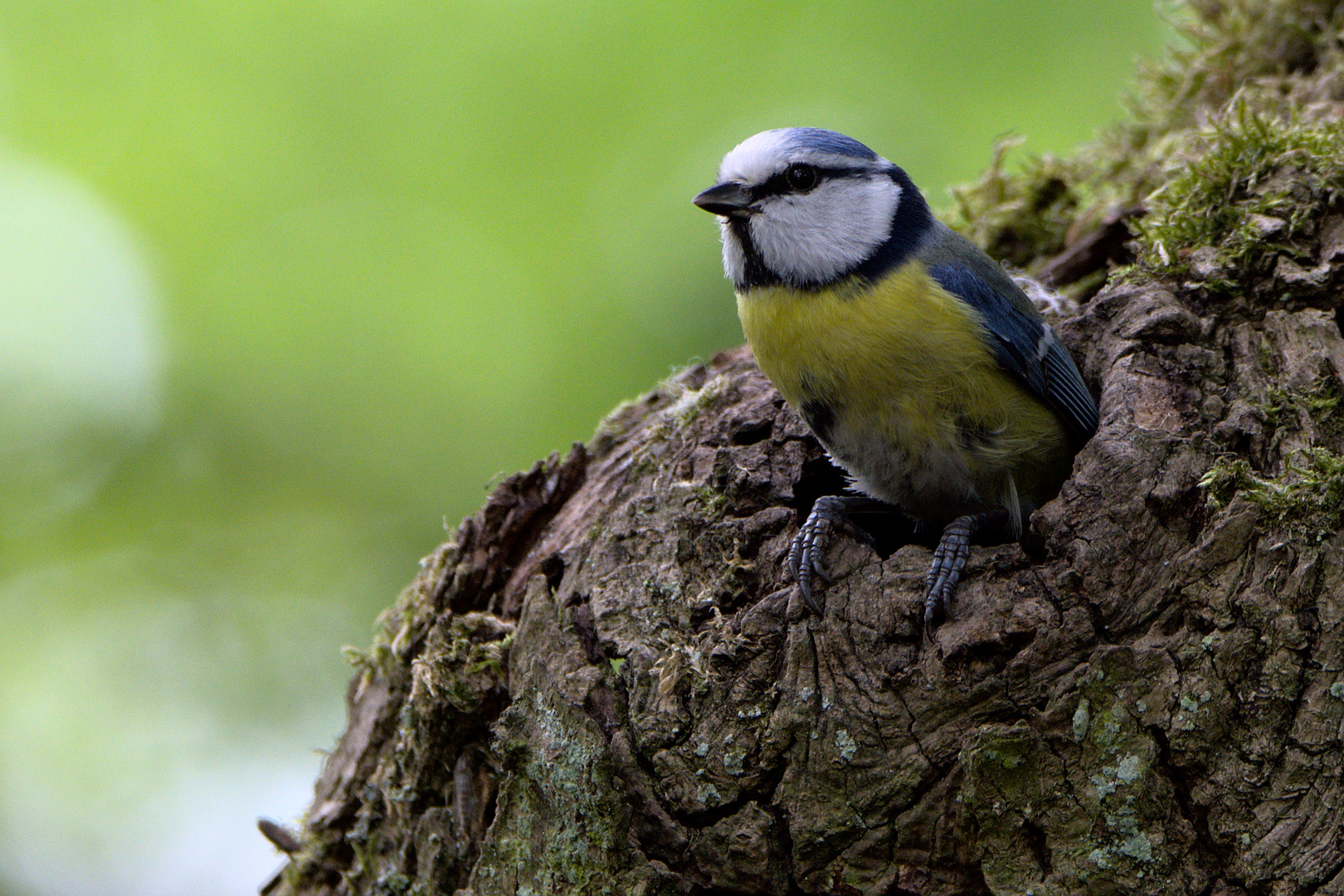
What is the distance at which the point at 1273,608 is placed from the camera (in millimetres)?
1634

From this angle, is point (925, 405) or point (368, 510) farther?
point (368, 510)

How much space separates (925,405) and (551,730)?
1064mm

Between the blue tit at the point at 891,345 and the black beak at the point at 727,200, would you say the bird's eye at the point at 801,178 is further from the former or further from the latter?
the black beak at the point at 727,200

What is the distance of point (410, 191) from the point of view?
3.96m

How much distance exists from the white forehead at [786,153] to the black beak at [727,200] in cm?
4

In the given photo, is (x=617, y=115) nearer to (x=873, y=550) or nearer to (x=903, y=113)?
(x=903, y=113)

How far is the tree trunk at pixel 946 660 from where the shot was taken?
1.62m

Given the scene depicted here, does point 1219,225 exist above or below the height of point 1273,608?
above

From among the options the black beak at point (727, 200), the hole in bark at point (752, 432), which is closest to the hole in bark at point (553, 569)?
the hole in bark at point (752, 432)

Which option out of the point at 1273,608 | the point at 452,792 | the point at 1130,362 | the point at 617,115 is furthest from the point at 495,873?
the point at 617,115

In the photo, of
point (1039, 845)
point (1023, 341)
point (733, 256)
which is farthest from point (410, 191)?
point (1039, 845)

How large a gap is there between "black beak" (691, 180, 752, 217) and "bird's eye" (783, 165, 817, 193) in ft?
0.35

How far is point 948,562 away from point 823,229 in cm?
92

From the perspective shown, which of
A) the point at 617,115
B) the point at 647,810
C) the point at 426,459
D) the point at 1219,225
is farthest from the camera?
the point at 426,459
